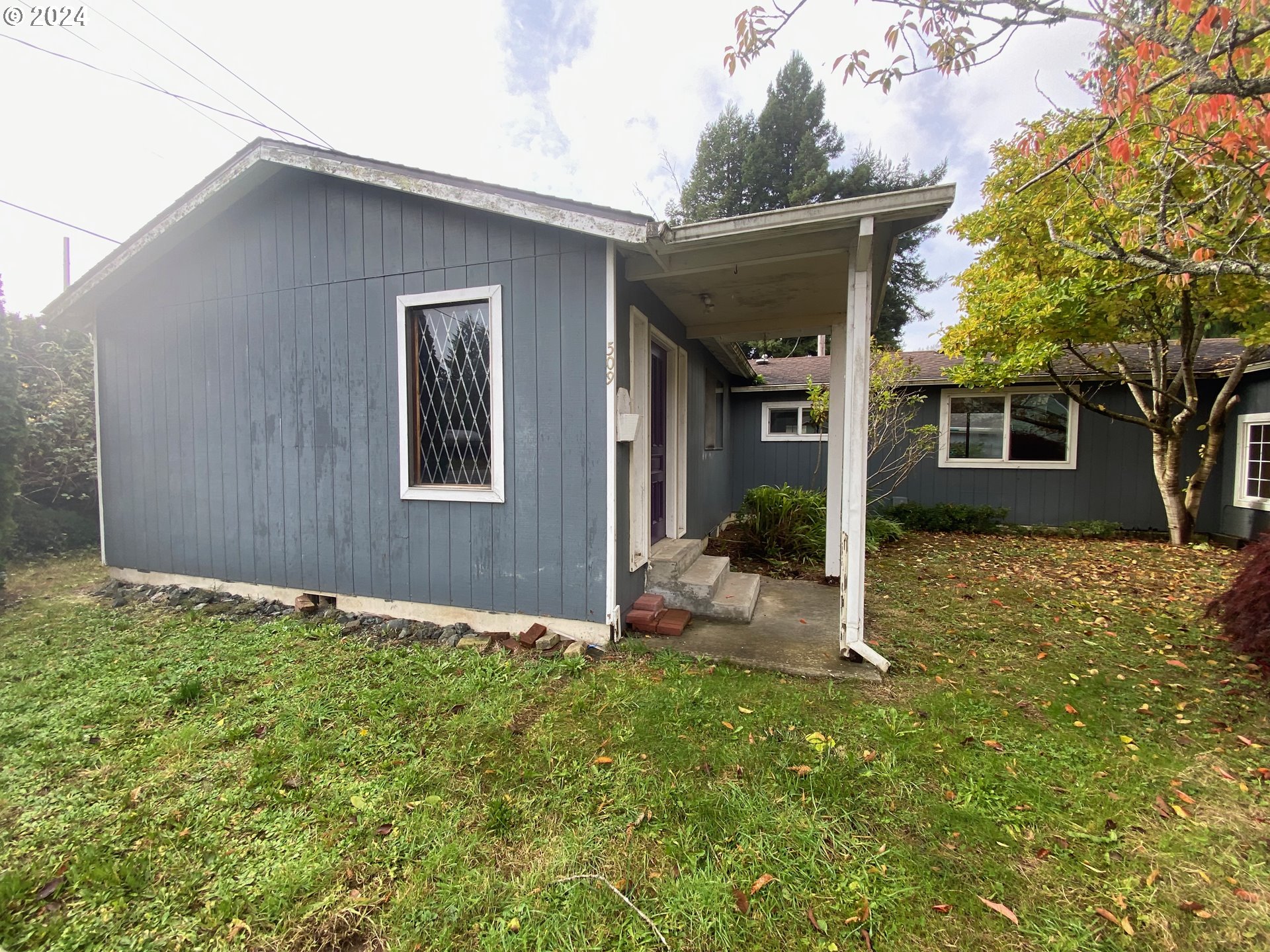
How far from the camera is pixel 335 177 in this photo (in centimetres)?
412


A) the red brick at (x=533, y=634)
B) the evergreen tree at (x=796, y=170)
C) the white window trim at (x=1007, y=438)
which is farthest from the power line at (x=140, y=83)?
the evergreen tree at (x=796, y=170)

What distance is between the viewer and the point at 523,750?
2.48 meters

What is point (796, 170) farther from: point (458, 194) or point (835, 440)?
point (458, 194)

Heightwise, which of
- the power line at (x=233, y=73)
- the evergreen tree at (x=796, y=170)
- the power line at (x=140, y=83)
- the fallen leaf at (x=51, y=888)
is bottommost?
the fallen leaf at (x=51, y=888)

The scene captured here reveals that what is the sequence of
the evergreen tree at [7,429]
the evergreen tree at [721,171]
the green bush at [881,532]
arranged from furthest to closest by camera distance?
the evergreen tree at [721,171]
the green bush at [881,532]
the evergreen tree at [7,429]

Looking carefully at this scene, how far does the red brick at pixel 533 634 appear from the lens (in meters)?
3.65

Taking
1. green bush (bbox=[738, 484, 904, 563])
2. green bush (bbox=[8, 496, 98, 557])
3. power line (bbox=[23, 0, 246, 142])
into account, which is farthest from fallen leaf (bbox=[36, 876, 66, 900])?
power line (bbox=[23, 0, 246, 142])

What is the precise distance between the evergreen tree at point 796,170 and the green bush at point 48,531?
57.7 feet

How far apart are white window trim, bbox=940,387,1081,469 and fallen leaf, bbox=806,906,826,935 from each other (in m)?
9.22

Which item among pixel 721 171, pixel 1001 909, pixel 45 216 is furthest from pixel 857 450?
pixel 721 171

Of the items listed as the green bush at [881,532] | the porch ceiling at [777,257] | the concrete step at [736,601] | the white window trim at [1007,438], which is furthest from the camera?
the white window trim at [1007,438]

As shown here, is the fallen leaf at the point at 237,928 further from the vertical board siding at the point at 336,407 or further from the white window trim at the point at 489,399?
the white window trim at the point at 489,399

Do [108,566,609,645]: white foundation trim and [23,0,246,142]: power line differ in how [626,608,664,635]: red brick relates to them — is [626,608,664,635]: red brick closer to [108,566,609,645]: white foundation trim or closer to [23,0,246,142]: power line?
[108,566,609,645]: white foundation trim

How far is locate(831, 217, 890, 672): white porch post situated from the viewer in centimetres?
324
